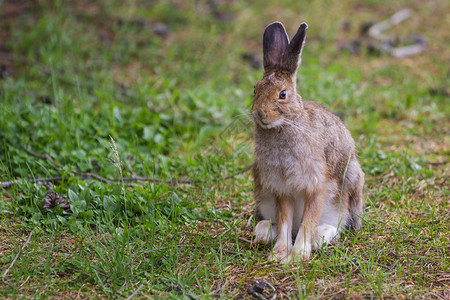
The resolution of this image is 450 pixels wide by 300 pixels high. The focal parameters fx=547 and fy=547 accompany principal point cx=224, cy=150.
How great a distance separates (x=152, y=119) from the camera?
207 inches

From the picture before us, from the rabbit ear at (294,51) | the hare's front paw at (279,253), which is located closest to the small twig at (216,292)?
the hare's front paw at (279,253)

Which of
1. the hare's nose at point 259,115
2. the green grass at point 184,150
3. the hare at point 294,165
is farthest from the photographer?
the hare at point 294,165

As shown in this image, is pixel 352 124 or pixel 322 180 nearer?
pixel 322 180

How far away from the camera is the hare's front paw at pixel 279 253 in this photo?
329cm

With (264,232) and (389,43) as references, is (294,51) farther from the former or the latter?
(389,43)

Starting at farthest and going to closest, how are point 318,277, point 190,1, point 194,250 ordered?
point 190,1
point 194,250
point 318,277

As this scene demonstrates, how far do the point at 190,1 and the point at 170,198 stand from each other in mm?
5574

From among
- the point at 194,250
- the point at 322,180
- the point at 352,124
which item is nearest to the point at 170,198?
the point at 194,250

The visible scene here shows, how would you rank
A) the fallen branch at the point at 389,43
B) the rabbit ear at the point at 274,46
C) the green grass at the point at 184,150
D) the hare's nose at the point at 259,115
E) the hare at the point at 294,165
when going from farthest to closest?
the fallen branch at the point at 389,43 < the rabbit ear at the point at 274,46 < the hare at the point at 294,165 < the hare's nose at the point at 259,115 < the green grass at the point at 184,150

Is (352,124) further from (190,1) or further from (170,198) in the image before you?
(190,1)

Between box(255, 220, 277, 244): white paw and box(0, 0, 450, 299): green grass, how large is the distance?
0.11 m

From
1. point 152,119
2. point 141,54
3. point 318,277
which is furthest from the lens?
point 141,54

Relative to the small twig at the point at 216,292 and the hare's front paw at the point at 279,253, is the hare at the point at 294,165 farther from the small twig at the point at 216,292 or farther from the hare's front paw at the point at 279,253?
the small twig at the point at 216,292

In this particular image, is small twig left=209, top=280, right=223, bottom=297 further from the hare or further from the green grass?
the hare
